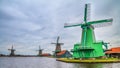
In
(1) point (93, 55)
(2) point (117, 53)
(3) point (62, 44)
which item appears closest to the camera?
(1) point (93, 55)

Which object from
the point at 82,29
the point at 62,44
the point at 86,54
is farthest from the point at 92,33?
the point at 62,44

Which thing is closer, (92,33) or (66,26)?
(92,33)

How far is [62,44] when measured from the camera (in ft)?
258

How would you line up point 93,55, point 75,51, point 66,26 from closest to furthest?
point 93,55 → point 75,51 → point 66,26

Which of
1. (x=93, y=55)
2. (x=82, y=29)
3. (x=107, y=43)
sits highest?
(x=82, y=29)

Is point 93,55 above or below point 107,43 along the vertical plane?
below

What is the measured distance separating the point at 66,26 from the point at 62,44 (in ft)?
111

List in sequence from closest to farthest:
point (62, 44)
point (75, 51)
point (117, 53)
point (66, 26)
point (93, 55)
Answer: point (93, 55) < point (75, 51) < point (66, 26) < point (117, 53) < point (62, 44)

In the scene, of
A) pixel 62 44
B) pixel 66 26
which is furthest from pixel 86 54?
pixel 62 44

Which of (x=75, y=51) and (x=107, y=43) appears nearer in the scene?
(x=75, y=51)

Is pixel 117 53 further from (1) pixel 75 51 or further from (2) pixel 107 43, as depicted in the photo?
(1) pixel 75 51

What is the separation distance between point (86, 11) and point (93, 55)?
35.8ft

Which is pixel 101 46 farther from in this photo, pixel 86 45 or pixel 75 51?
pixel 75 51

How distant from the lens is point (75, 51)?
139 feet
